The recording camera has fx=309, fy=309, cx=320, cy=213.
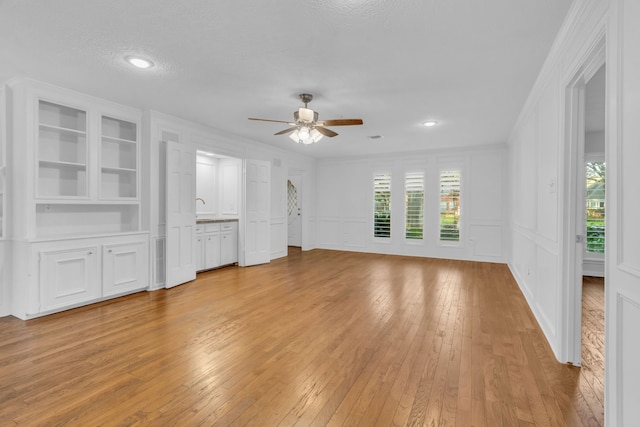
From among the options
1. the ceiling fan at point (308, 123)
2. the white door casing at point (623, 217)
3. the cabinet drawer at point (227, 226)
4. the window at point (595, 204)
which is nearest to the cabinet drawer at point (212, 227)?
the cabinet drawer at point (227, 226)

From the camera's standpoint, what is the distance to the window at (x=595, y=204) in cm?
560

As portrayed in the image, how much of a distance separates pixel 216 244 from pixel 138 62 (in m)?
3.70

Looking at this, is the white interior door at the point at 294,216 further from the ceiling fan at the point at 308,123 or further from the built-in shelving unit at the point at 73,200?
the ceiling fan at the point at 308,123

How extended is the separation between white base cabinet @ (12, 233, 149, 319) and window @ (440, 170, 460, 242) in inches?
245

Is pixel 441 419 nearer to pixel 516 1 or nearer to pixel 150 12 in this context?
pixel 516 1

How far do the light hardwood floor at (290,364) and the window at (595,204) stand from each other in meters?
2.81

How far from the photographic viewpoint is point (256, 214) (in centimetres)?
651

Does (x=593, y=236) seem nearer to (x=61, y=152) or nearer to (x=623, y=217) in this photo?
(x=623, y=217)

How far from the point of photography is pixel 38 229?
3787 millimetres

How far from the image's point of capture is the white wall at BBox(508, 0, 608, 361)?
213cm

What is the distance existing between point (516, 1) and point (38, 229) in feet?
17.4

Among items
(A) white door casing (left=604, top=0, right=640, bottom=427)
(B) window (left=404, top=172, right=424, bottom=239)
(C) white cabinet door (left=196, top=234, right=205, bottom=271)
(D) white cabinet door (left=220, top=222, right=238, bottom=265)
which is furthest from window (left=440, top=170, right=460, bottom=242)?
(A) white door casing (left=604, top=0, right=640, bottom=427)

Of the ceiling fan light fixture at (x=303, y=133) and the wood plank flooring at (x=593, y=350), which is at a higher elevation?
the ceiling fan light fixture at (x=303, y=133)

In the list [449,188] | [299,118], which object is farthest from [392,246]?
[299,118]
